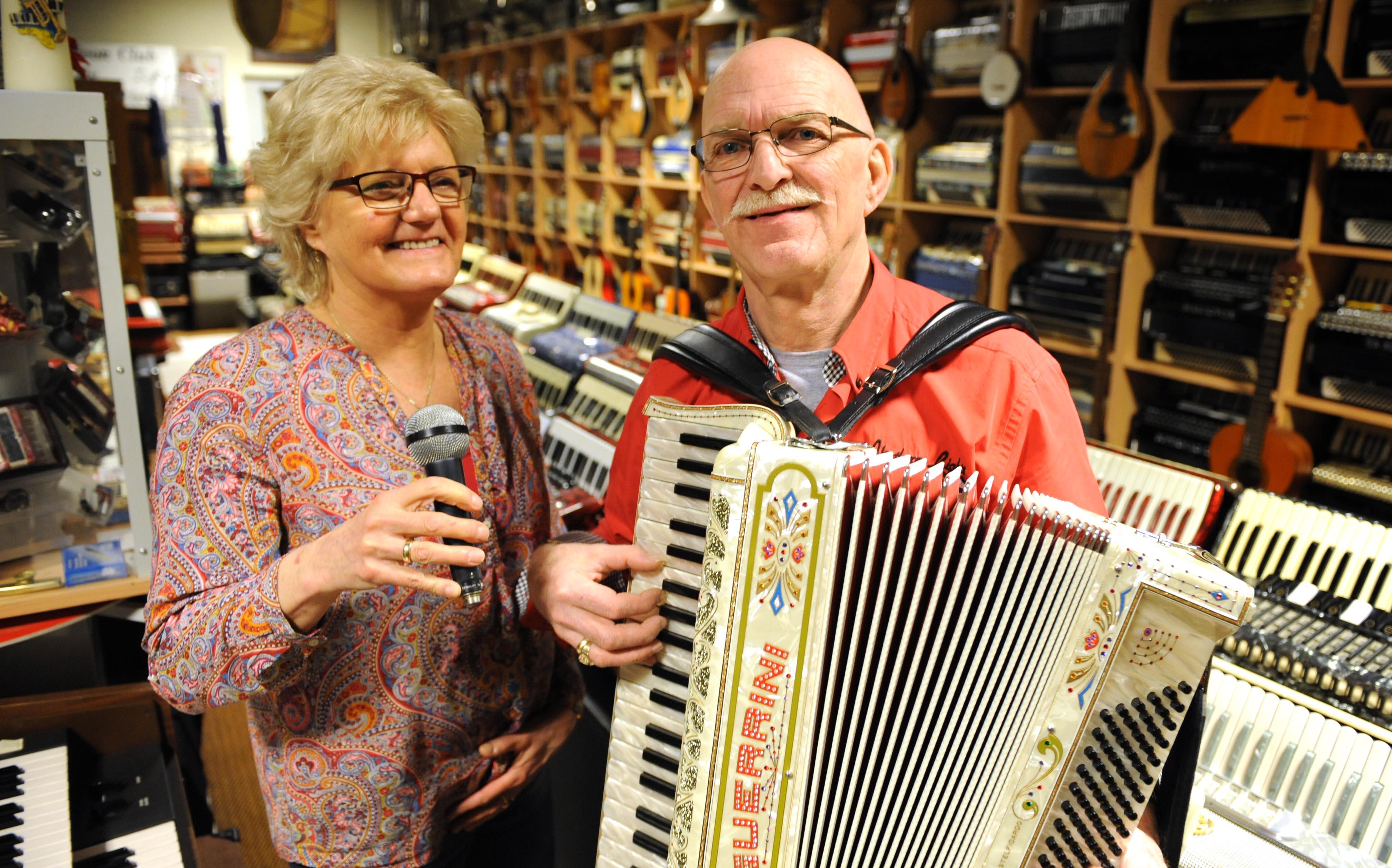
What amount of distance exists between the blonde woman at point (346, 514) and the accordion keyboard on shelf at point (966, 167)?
3.32 meters

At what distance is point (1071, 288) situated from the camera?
164 inches

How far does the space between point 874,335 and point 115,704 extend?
170 cm

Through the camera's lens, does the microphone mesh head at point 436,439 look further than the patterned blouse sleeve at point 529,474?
No

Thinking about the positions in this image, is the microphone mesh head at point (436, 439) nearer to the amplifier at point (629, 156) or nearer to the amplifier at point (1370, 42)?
the amplifier at point (1370, 42)

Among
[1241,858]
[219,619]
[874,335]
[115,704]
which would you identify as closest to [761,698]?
[874,335]

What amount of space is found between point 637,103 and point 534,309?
2578 millimetres

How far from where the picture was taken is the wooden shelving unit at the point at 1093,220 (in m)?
3.43

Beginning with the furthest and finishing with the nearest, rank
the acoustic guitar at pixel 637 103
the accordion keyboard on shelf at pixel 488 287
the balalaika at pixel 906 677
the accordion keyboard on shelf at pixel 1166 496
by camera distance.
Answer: the acoustic guitar at pixel 637 103
the accordion keyboard on shelf at pixel 488 287
the accordion keyboard on shelf at pixel 1166 496
the balalaika at pixel 906 677

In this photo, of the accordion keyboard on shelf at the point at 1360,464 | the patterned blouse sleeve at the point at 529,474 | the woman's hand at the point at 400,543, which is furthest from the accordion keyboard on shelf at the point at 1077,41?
the woman's hand at the point at 400,543

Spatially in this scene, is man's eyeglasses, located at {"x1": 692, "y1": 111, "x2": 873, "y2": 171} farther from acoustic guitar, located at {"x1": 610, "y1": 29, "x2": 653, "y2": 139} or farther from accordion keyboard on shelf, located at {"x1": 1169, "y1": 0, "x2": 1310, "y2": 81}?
acoustic guitar, located at {"x1": 610, "y1": 29, "x2": 653, "y2": 139}

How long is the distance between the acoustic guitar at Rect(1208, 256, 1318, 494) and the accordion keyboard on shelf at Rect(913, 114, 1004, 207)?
4.54 ft

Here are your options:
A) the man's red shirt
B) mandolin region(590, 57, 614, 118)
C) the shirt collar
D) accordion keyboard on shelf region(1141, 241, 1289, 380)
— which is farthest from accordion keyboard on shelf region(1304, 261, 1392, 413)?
mandolin region(590, 57, 614, 118)

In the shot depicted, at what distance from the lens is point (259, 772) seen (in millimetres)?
1539

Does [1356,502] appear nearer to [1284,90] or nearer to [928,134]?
[1284,90]
